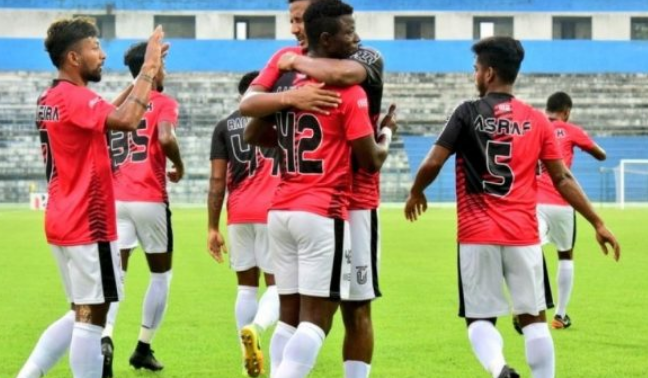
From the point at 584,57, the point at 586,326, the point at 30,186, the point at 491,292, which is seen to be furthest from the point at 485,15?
the point at 491,292

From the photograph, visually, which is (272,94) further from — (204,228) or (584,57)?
(584,57)

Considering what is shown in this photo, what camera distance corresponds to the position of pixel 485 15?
63.8m

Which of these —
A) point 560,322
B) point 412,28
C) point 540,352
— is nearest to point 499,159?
point 540,352

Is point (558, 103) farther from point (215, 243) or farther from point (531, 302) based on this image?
point (531, 302)

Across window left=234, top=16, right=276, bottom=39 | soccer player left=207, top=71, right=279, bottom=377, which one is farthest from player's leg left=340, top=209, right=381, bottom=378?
window left=234, top=16, right=276, bottom=39

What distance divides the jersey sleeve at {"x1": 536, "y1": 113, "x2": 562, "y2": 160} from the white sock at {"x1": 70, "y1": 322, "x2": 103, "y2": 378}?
2.86 m

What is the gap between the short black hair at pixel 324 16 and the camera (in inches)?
260

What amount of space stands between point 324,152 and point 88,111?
4.51 feet

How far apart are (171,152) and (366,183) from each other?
2.58 m

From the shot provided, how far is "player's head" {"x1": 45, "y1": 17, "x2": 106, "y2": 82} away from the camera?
738 cm

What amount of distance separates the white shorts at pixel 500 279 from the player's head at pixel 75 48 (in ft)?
8.11

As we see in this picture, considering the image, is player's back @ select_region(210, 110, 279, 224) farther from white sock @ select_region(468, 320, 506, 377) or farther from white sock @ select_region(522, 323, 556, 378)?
white sock @ select_region(522, 323, 556, 378)

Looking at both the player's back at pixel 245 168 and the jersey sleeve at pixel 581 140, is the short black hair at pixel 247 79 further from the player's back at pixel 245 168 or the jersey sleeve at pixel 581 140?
the jersey sleeve at pixel 581 140

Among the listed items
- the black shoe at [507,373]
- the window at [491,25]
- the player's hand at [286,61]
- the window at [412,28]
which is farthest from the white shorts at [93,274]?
the window at [491,25]
